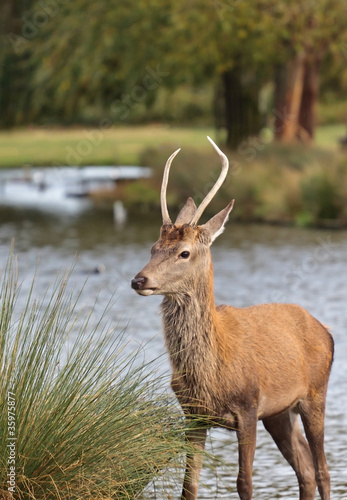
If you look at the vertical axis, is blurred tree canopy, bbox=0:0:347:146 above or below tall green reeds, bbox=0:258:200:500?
below

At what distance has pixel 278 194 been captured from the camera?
28.8 m

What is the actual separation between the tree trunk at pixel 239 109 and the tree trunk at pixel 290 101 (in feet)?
5.29

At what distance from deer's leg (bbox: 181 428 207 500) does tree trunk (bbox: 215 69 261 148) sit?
3175 cm

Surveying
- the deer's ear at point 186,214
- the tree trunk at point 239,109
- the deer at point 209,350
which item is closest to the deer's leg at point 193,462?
the deer at point 209,350

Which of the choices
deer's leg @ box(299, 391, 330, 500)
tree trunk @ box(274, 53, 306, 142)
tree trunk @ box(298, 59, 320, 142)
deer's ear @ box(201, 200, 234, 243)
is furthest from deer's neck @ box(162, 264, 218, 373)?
tree trunk @ box(298, 59, 320, 142)

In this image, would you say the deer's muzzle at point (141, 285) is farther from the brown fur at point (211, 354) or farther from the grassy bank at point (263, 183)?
the grassy bank at point (263, 183)

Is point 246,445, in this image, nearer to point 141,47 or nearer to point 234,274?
point 234,274

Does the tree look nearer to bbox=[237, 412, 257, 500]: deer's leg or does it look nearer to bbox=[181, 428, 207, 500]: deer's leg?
bbox=[237, 412, 257, 500]: deer's leg

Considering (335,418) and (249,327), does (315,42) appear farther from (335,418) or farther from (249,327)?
(249,327)

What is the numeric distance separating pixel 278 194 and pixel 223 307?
2156cm

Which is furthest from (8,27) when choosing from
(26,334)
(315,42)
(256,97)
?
(26,334)

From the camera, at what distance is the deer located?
670 cm

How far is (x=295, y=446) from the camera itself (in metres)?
7.70

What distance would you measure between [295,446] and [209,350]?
1.26m
